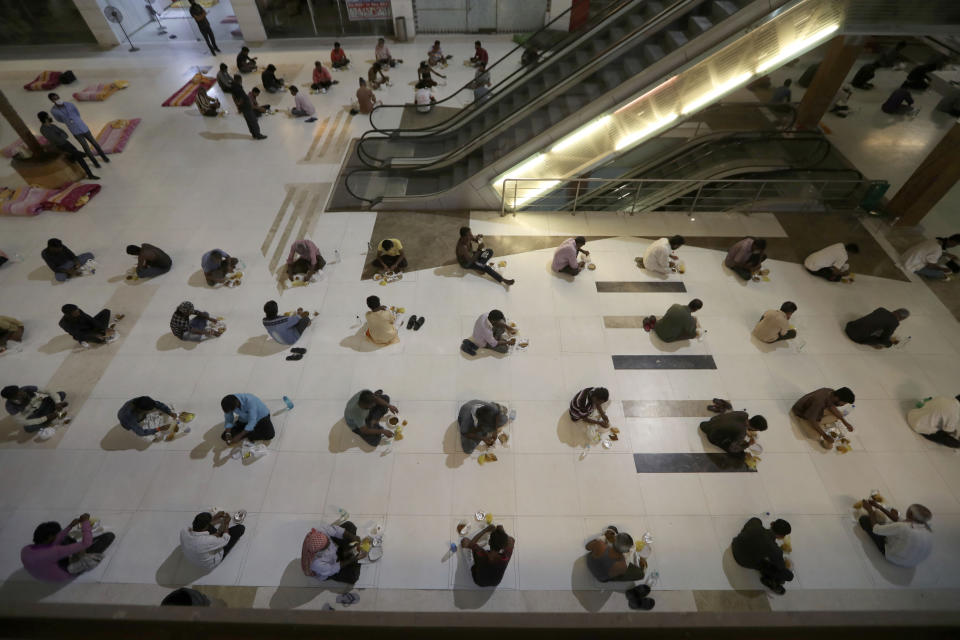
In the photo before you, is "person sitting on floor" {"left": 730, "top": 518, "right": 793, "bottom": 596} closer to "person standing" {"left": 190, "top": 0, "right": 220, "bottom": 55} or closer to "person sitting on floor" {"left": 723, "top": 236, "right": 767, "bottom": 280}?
"person sitting on floor" {"left": 723, "top": 236, "right": 767, "bottom": 280}

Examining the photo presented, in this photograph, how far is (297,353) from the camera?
6.98 meters

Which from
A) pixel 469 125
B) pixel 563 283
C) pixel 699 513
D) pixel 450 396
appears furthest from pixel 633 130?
pixel 699 513

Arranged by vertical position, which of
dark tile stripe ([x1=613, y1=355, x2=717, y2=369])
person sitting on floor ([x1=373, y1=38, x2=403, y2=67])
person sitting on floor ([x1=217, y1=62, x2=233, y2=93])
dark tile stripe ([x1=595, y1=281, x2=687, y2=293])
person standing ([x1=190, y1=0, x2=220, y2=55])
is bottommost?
dark tile stripe ([x1=613, y1=355, x2=717, y2=369])

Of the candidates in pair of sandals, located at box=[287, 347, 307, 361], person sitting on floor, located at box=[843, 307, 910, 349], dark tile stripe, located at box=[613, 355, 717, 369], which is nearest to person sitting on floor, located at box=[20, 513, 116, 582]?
pair of sandals, located at box=[287, 347, 307, 361]

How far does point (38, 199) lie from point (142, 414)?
23.4ft

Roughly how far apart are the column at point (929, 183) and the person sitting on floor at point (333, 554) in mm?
11153

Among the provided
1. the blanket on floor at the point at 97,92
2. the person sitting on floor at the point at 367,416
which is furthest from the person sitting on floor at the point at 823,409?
the blanket on floor at the point at 97,92

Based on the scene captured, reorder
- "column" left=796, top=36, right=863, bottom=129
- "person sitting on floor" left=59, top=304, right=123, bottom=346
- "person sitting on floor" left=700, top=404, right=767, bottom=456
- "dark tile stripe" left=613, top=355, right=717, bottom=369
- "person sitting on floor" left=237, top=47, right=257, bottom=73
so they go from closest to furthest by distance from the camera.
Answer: "person sitting on floor" left=700, top=404, right=767, bottom=456, "person sitting on floor" left=59, top=304, right=123, bottom=346, "dark tile stripe" left=613, top=355, right=717, bottom=369, "column" left=796, top=36, right=863, bottom=129, "person sitting on floor" left=237, top=47, right=257, bottom=73

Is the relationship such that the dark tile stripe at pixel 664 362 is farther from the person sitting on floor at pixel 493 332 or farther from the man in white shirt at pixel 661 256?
the man in white shirt at pixel 661 256

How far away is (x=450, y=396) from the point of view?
651cm

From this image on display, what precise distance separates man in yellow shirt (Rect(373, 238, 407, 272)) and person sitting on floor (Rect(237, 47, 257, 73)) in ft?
34.7

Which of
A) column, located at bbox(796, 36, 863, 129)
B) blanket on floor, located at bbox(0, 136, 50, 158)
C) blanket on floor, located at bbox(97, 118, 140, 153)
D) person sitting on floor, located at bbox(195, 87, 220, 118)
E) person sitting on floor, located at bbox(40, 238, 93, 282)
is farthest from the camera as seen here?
person sitting on floor, located at bbox(195, 87, 220, 118)

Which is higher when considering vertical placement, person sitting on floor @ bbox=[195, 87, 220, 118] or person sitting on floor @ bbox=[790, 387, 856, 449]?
person sitting on floor @ bbox=[195, 87, 220, 118]

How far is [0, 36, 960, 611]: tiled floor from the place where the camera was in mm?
5062
